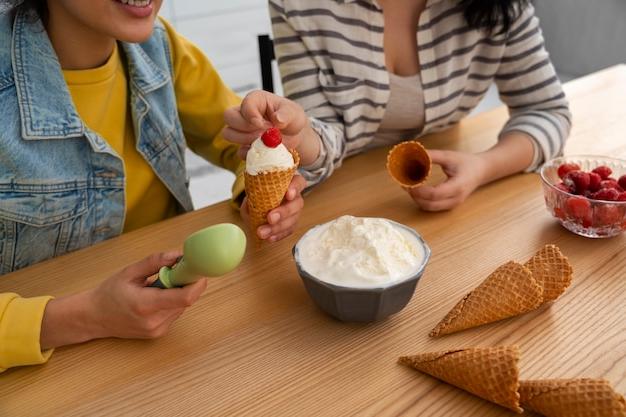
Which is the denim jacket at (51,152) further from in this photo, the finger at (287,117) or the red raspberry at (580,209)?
the red raspberry at (580,209)

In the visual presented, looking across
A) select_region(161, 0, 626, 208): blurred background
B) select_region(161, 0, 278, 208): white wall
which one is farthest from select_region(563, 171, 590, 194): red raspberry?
select_region(161, 0, 626, 208): blurred background

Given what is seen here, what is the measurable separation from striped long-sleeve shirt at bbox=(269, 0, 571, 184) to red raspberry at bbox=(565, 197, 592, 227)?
0.91ft

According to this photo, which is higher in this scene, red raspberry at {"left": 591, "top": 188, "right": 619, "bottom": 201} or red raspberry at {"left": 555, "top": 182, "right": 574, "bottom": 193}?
red raspberry at {"left": 591, "top": 188, "right": 619, "bottom": 201}

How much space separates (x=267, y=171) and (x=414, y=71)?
1.83 feet

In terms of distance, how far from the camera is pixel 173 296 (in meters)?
0.78

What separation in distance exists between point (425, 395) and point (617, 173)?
0.67 meters

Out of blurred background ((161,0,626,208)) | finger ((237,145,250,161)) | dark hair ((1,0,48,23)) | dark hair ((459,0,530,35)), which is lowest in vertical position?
blurred background ((161,0,626,208))

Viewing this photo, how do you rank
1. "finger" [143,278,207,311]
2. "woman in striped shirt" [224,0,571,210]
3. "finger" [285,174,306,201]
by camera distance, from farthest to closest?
"woman in striped shirt" [224,0,571,210]
"finger" [285,174,306,201]
"finger" [143,278,207,311]

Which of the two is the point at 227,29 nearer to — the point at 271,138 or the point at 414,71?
the point at 414,71

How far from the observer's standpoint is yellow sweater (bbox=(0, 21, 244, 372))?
3.83ft

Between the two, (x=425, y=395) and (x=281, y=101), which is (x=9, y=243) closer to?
(x=281, y=101)

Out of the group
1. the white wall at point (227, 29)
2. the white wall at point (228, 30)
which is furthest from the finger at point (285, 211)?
the white wall at point (228, 30)

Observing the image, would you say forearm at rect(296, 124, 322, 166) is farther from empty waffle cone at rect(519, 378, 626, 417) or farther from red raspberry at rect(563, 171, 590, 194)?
empty waffle cone at rect(519, 378, 626, 417)

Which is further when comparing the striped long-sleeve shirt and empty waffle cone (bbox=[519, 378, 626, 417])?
the striped long-sleeve shirt
